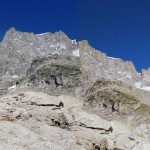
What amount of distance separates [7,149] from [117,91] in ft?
427

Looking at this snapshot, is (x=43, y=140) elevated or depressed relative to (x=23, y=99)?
depressed

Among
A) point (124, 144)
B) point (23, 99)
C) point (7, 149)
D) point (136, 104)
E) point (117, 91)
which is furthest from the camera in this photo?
point (117, 91)

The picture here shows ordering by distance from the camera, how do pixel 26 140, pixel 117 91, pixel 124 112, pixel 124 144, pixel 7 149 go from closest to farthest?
1. pixel 7 149
2. pixel 26 140
3. pixel 124 144
4. pixel 124 112
5. pixel 117 91

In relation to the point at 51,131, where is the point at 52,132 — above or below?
below

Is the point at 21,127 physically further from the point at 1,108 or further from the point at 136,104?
the point at 136,104

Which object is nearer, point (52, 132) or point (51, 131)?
point (52, 132)

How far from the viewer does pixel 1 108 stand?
8319cm

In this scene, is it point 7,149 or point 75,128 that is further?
point 75,128

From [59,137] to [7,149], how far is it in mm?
14341

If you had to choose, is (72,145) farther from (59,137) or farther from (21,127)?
(21,127)

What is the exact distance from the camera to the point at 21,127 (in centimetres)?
6931

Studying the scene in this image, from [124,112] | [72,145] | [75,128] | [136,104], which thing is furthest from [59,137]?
[136,104]

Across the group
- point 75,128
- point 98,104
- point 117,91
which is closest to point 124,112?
point 98,104

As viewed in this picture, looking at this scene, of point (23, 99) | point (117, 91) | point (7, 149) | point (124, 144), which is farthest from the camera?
point (117, 91)
